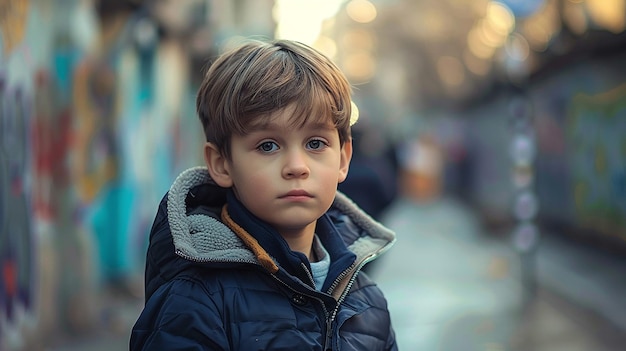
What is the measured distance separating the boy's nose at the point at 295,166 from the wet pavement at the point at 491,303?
4879 mm

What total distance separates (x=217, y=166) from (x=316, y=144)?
26 cm

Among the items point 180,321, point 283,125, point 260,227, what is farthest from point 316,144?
point 180,321

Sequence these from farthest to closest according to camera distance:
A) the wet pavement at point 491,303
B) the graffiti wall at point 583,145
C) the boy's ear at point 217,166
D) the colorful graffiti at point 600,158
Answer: the graffiti wall at point 583,145 < the colorful graffiti at point 600,158 < the wet pavement at point 491,303 < the boy's ear at point 217,166

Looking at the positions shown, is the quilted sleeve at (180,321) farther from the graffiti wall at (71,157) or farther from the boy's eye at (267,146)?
the graffiti wall at (71,157)

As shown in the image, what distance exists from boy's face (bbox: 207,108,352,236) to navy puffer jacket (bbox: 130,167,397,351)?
68 millimetres

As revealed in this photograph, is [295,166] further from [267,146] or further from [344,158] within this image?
[344,158]

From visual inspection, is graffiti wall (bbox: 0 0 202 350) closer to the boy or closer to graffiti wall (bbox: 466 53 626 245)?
the boy

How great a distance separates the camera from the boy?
1.93 m

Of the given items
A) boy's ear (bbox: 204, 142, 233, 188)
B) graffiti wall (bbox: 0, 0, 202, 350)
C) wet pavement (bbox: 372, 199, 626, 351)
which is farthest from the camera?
wet pavement (bbox: 372, 199, 626, 351)

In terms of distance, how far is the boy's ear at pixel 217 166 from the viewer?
2121 mm

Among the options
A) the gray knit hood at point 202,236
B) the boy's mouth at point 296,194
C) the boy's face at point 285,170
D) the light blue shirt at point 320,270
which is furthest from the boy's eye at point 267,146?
the light blue shirt at point 320,270

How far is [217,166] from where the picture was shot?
2.14m

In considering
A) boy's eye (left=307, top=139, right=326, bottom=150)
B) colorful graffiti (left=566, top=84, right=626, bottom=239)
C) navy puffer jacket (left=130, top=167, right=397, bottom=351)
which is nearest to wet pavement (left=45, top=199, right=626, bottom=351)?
colorful graffiti (left=566, top=84, right=626, bottom=239)

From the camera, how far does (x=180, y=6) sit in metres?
13.0
